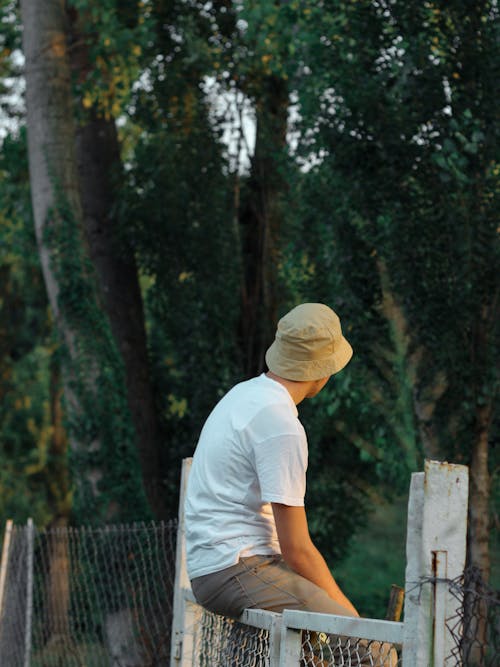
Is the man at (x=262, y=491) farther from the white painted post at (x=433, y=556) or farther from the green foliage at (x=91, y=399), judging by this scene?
the green foliage at (x=91, y=399)

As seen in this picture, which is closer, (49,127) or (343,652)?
(343,652)

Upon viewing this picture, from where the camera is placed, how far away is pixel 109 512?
37.0 ft

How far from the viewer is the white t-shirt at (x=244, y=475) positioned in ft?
12.1

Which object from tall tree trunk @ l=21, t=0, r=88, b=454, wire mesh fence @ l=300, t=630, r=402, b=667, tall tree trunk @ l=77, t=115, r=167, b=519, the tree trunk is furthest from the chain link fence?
the tree trunk

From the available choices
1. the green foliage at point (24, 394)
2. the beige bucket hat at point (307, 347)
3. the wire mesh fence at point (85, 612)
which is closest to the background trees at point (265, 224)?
the wire mesh fence at point (85, 612)

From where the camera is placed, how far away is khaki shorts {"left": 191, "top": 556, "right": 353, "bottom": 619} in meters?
3.80

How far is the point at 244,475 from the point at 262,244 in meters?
10.0

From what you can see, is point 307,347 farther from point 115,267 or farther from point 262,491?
point 115,267

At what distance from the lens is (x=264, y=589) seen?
151 inches

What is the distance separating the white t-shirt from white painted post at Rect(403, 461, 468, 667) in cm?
67

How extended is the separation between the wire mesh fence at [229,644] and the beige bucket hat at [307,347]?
0.88m

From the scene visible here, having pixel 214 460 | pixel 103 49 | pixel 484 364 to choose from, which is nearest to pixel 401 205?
pixel 484 364

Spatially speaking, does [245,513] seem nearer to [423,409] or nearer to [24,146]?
[423,409]

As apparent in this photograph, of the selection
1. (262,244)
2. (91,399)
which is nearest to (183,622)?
(91,399)
